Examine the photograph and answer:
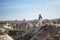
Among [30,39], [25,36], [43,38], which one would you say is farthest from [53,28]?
[25,36]

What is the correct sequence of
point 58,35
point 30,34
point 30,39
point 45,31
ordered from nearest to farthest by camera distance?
point 58,35 → point 45,31 → point 30,39 → point 30,34

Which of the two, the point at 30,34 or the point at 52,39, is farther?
the point at 30,34

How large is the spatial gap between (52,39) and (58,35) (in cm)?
32

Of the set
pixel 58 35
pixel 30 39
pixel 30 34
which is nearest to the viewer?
pixel 58 35

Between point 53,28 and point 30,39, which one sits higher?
point 53,28

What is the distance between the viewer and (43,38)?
27.3 ft

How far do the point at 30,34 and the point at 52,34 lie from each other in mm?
1996

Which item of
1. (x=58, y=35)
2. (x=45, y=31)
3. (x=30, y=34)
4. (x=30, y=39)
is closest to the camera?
(x=58, y=35)

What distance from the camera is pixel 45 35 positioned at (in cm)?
838

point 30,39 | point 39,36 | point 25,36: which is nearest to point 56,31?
point 39,36

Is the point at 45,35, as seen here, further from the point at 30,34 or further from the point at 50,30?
the point at 30,34

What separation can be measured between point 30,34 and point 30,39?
2.28 feet

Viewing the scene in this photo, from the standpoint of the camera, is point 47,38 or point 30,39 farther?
point 30,39

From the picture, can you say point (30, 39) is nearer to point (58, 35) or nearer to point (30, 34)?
point (30, 34)
